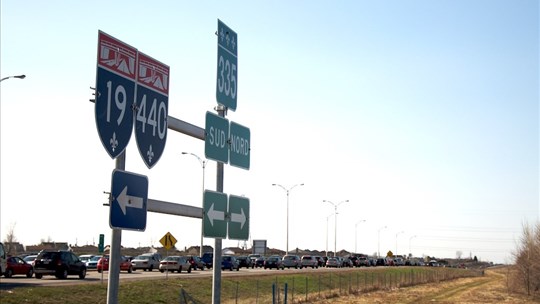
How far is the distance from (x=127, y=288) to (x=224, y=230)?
24.7 meters

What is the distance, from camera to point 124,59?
24.2 feet

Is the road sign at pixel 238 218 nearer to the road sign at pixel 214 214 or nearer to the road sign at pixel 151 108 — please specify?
the road sign at pixel 214 214

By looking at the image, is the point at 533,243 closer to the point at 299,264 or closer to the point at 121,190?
the point at 299,264

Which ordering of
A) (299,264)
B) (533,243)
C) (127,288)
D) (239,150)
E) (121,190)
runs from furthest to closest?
(299,264) < (533,243) < (127,288) < (239,150) < (121,190)

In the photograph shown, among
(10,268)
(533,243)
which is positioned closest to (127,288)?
(10,268)

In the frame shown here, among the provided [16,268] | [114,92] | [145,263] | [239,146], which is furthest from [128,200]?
[145,263]

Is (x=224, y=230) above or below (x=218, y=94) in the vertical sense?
below

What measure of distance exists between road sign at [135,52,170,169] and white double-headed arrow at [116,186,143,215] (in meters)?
0.54

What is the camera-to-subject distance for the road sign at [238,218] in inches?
415

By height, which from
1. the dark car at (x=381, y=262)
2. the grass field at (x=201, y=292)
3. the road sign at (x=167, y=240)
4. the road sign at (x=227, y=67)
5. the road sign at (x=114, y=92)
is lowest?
the grass field at (x=201, y=292)

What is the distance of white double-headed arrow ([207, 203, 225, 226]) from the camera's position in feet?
32.6

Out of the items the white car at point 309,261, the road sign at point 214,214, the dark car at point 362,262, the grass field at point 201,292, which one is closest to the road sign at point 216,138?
the road sign at point 214,214

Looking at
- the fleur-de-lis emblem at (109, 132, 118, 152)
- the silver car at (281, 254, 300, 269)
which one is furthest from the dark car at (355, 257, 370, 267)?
the fleur-de-lis emblem at (109, 132, 118, 152)

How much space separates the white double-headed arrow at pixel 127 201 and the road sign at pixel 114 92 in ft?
1.43
